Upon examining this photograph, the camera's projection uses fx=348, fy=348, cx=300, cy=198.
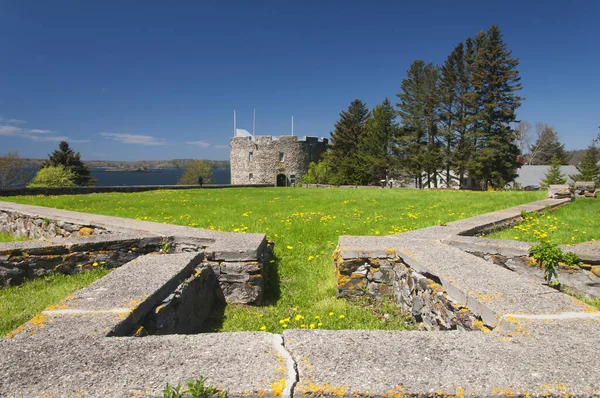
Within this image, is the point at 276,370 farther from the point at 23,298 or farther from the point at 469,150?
the point at 469,150

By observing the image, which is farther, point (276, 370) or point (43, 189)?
point (43, 189)

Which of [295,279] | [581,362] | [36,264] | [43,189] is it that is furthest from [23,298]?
[43,189]

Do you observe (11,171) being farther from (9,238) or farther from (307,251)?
(307,251)

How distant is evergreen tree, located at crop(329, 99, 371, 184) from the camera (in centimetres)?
3631

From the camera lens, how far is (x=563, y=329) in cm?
214

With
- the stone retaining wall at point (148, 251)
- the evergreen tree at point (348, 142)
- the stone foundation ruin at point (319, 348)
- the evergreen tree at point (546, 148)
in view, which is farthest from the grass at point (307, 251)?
the evergreen tree at point (546, 148)

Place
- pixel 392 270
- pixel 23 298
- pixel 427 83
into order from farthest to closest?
pixel 427 83 → pixel 392 270 → pixel 23 298

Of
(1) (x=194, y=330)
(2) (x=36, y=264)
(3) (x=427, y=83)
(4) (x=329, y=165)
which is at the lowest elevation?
(1) (x=194, y=330)

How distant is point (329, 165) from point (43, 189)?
24599 mm

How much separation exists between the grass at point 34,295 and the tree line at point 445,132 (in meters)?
29.5

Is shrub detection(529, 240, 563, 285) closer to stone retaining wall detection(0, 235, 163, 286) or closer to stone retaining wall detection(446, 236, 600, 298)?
stone retaining wall detection(446, 236, 600, 298)

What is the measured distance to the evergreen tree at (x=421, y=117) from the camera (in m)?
32.0

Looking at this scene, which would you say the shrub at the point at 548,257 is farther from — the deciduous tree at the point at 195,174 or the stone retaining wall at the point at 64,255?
the deciduous tree at the point at 195,174

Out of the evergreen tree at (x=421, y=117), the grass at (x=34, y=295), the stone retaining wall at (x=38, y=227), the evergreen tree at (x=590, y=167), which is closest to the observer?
the grass at (x=34, y=295)
